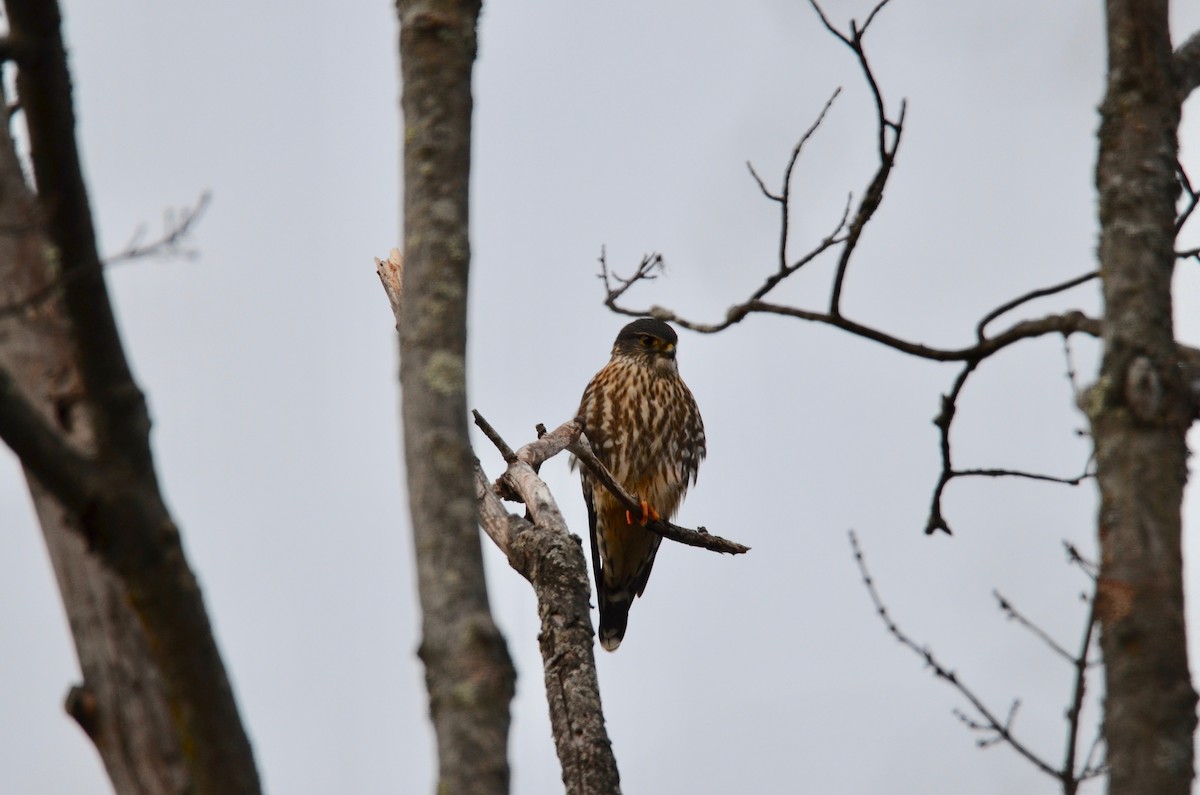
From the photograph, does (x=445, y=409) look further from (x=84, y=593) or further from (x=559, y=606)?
(x=559, y=606)

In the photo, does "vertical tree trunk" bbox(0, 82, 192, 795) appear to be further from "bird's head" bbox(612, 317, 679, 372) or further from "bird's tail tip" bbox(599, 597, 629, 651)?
"bird's head" bbox(612, 317, 679, 372)

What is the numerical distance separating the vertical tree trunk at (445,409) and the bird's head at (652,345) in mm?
5251

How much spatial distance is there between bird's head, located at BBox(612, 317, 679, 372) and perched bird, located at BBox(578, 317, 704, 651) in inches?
1.1

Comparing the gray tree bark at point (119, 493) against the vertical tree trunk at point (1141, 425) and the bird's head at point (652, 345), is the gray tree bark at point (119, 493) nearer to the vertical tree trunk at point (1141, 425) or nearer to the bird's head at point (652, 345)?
the vertical tree trunk at point (1141, 425)

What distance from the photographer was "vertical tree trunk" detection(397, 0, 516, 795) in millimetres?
1650

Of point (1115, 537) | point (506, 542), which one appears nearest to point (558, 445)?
point (506, 542)

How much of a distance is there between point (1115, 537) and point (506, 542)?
2670 mm

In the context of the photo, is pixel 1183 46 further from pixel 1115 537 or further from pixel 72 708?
pixel 72 708

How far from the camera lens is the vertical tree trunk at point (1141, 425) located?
1559mm

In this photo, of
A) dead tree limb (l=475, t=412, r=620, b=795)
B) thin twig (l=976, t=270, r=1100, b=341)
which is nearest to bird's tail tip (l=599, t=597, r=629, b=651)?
dead tree limb (l=475, t=412, r=620, b=795)

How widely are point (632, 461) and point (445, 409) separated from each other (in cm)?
513

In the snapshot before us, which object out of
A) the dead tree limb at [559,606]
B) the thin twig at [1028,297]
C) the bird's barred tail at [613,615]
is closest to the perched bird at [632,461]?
→ the bird's barred tail at [613,615]

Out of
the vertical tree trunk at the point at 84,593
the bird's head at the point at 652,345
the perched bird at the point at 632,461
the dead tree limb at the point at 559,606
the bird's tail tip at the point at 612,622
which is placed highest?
the bird's head at the point at 652,345

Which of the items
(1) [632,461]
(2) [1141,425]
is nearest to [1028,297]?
(2) [1141,425]
